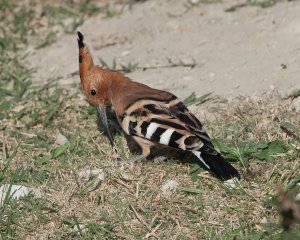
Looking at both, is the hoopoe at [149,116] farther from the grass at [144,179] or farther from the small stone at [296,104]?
the small stone at [296,104]

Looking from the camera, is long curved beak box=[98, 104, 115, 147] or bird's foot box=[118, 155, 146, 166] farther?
long curved beak box=[98, 104, 115, 147]

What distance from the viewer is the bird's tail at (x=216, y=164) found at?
437cm

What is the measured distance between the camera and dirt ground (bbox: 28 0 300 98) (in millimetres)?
5707

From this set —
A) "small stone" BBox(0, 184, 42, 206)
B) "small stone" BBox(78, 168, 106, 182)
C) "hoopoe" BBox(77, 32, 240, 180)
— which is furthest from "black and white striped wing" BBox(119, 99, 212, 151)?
"small stone" BBox(0, 184, 42, 206)

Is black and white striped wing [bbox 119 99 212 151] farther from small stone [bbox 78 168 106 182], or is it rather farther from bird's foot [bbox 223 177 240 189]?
small stone [bbox 78 168 106 182]

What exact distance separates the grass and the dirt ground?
28 cm

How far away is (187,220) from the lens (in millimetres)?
4199

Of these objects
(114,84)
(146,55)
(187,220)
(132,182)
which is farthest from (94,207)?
(146,55)

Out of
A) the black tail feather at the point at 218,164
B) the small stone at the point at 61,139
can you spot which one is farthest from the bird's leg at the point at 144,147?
the small stone at the point at 61,139

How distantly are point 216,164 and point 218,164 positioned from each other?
0.05ft

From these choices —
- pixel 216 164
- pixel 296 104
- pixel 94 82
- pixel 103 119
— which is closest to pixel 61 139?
pixel 103 119

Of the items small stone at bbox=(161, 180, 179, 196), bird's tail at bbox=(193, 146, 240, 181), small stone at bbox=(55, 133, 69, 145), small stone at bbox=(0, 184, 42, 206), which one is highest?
bird's tail at bbox=(193, 146, 240, 181)

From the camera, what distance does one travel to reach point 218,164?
4.43 meters

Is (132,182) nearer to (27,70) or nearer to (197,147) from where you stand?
(197,147)
